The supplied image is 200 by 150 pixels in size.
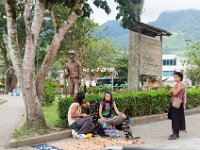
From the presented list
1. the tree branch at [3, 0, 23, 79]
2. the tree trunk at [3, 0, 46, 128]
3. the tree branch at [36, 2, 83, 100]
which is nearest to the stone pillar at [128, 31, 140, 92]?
the tree branch at [36, 2, 83, 100]

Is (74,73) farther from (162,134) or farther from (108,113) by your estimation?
(162,134)

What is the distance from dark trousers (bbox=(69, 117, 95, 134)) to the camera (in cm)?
971

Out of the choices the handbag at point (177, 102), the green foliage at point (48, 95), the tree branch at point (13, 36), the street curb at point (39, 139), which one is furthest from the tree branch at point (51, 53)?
the green foliage at point (48, 95)

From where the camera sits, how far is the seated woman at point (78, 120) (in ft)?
31.9

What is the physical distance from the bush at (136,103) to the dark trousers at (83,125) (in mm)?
808

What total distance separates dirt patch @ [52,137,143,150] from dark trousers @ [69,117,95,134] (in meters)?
0.30

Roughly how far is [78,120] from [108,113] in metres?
1.02

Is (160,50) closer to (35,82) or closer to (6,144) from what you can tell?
(35,82)

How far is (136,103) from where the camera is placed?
12.9 meters

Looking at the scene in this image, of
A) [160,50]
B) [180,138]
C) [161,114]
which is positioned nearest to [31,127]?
[180,138]

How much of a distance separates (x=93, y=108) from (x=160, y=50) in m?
5.15

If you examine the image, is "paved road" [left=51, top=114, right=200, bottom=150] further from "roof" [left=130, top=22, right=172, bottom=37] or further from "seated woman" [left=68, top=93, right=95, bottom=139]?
"roof" [left=130, top=22, right=172, bottom=37]

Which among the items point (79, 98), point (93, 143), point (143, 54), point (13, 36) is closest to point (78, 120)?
point (79, 98)

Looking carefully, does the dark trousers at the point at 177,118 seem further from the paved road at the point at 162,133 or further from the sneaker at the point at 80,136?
the sneaker at the point at 80,136
